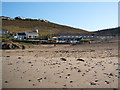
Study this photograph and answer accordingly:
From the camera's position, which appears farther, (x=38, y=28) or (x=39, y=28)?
(x=38, y=28)

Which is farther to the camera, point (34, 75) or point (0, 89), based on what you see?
point (34, 75)

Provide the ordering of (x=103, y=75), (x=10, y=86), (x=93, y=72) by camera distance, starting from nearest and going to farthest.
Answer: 1. (x=10, y=86)
2. (x=103, y=75)
3. (x=93, y=72)

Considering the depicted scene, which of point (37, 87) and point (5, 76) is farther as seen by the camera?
point (5, 76)

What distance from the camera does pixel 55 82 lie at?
6355 mm

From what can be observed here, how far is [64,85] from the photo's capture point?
6.00m

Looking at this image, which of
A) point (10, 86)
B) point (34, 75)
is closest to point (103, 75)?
point (34, 75)

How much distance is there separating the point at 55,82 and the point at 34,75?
1.40 m

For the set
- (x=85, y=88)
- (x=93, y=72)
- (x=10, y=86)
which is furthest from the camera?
(x=93, y=72)

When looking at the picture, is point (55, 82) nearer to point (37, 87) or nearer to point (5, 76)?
point (37, 87)

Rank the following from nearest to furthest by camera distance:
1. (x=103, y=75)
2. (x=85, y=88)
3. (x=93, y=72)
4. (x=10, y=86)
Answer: (x=85, y=88), (x=10, y=86), (x=103, y=75), (x=93, y=72)

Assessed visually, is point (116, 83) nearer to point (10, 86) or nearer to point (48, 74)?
point (48, 74)

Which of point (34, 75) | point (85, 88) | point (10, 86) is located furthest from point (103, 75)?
point (10, 86)

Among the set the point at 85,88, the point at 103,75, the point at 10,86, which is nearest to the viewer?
the point at 85,88

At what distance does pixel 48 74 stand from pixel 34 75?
1.89ft
